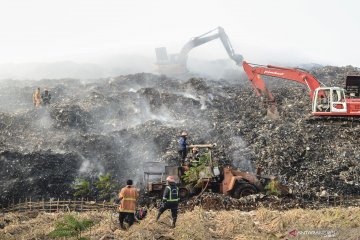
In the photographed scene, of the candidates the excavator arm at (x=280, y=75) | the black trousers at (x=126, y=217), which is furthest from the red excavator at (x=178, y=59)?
the black trousers at (x=126, y=217)

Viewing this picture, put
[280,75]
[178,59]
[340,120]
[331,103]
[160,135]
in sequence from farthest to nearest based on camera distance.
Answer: [178,59] → [280,75] → [160,135] → [340,120] → [331,103]

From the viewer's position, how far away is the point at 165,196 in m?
9.86

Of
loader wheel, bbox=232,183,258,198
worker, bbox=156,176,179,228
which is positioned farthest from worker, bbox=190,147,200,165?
worker, bbox=156,176,179,228

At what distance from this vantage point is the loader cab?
1512 centimetres

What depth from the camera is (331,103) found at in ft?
49.7

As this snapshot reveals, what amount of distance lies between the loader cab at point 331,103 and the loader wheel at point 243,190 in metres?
4.13

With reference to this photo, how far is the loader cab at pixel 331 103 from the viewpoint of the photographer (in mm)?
15120

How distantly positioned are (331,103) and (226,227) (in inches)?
309

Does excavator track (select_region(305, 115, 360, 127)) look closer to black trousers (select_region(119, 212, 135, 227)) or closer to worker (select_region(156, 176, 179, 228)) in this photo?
worker (select_region(156, 176, 179, 228))

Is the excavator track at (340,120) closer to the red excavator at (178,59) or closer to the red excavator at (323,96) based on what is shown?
Result: the red excavator at (323,96)

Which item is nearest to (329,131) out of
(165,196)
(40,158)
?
(165,196)

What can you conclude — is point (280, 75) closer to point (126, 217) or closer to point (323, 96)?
point (323, 96)

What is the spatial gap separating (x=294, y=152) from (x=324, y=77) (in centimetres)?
974

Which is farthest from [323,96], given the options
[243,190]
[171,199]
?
[171,199]
